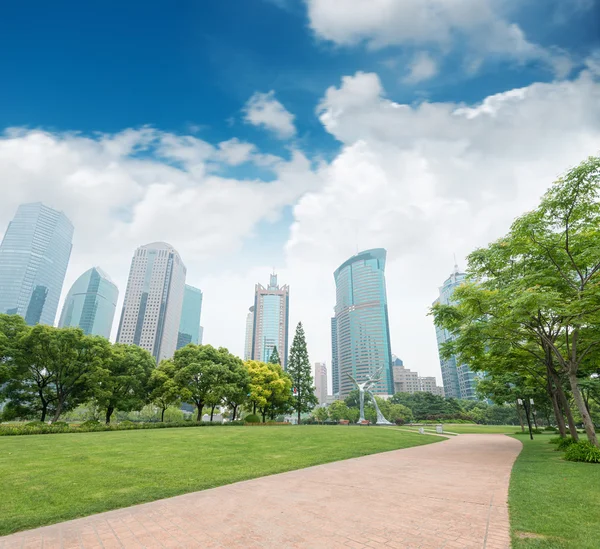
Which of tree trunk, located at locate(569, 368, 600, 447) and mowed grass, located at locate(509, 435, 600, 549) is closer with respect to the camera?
mowed grass, located at locate(509, 435, 600, 549)

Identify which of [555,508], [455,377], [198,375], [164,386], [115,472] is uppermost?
[455,377]

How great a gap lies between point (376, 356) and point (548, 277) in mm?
179503

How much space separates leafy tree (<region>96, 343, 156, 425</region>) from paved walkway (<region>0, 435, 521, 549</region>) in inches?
1182

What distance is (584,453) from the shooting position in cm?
1152

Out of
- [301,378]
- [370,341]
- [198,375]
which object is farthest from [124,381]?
[370,341]

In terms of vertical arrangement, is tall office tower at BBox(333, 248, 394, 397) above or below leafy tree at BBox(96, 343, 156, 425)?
above

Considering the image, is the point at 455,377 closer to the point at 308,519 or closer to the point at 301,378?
the point at 301,378

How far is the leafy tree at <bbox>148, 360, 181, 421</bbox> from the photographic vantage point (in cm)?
3500

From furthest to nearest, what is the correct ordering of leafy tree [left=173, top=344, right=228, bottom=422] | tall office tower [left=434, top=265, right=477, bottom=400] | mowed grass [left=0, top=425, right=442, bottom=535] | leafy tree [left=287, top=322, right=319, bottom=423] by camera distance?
tall office tower [left=434, top=265, right=477, bottom=400] → leafy tree [left=287, top=322, right=319, bottom=423] → leafy tree [left=173, top=344, right=228, bottom=422] → mowed grass [left=0, top=425, right=442, bottom=535]

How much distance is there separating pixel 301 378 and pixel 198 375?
73.0 ft

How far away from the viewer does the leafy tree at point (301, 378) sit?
2108 inches

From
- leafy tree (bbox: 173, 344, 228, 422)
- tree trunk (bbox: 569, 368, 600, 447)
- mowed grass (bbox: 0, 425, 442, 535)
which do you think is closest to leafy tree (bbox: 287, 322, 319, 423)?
leafy tree (bbox: 173, 344, 228, 422)

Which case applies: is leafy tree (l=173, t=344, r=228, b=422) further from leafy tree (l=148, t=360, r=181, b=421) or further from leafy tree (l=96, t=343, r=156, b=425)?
leafy tree (l=96, t=343, r=156, b=425)

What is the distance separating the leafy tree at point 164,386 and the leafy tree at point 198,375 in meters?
0.60
